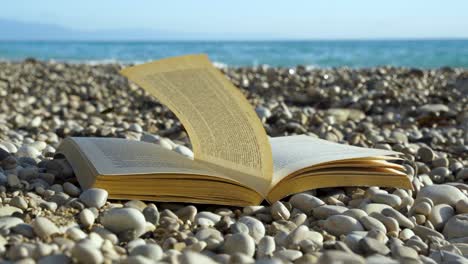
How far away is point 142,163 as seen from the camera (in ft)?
5.38

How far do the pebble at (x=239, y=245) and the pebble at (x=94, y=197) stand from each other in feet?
1.29

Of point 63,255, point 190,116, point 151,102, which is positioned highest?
point 190,116

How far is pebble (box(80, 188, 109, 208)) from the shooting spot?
1.49 m

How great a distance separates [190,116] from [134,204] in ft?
1.10

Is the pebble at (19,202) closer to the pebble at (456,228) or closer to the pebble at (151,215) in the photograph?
the pebble at (151,215)

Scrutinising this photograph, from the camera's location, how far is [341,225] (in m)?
1.46

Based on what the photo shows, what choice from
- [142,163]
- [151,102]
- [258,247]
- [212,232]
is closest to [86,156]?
[142,163]

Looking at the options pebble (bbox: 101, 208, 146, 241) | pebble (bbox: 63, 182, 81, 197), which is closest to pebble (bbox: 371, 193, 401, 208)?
pebble (bbox: 101, 208, 146, 241)

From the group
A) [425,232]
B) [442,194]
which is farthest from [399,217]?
[442,194]

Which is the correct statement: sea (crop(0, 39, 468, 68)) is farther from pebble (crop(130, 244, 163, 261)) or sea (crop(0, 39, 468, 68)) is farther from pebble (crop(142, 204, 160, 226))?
pebble (crop(130, 244, 163, 261))

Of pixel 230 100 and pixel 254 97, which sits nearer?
pixel 230 100

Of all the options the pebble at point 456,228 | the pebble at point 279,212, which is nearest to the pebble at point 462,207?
the pebble at point 456,228

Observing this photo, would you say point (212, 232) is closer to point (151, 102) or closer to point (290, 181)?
point (290, 181)

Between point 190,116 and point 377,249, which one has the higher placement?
point 190,116
